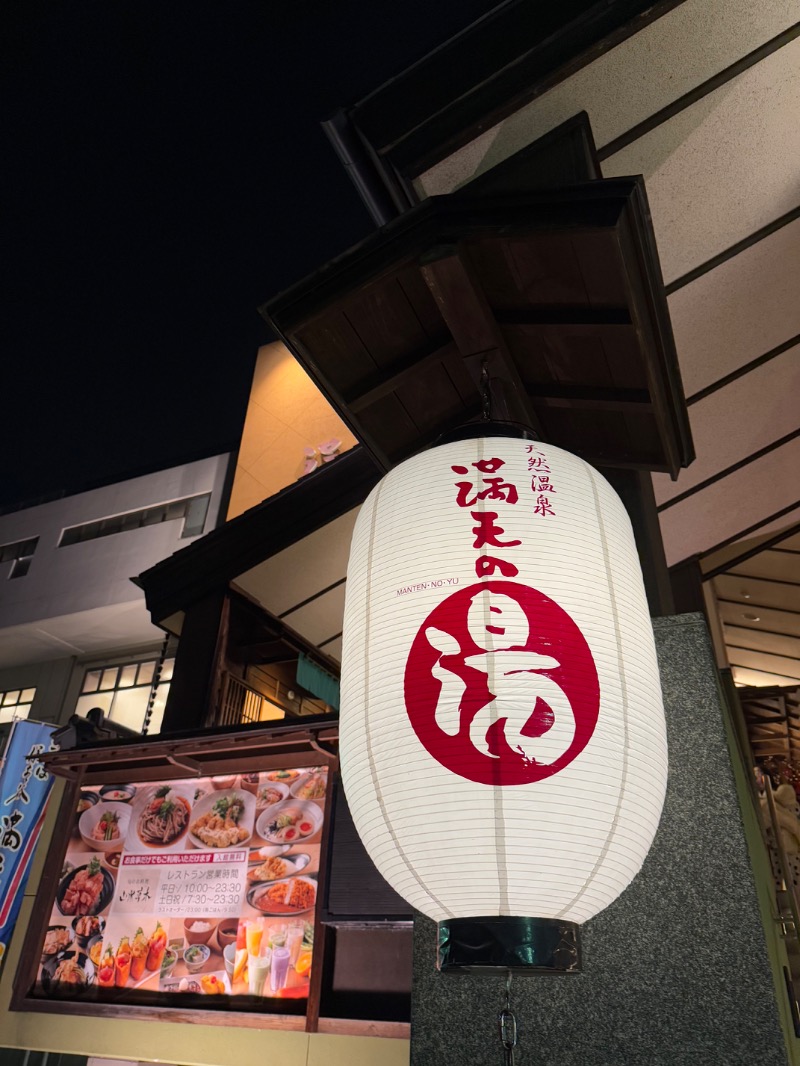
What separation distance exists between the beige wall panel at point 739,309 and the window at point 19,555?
21.7m

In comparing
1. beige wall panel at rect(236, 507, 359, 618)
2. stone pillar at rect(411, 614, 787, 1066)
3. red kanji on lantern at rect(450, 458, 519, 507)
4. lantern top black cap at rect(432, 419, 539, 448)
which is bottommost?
stone pillar at rect(411, 614, 787, 1066)

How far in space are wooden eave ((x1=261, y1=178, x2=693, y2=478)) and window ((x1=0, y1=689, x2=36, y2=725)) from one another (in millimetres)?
20681

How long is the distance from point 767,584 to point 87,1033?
A: 9.13 meters

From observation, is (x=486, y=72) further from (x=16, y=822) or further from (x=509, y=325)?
(x=16, y=822)

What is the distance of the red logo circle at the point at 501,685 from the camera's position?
2117 mm

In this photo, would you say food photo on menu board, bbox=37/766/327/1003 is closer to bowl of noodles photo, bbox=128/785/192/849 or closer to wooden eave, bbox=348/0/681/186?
bowl of noodles photo, bbox=128/785/192/849

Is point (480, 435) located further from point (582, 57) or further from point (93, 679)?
point (93, 679)

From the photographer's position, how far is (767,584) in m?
9.31

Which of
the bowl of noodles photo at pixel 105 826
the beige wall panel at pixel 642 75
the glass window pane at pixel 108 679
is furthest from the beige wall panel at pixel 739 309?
the glass window pane at pixel 108 679

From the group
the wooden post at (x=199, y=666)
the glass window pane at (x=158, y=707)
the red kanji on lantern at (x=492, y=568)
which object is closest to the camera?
the red kanji on lantern at (x=492, y=568)

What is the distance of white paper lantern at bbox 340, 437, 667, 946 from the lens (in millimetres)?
2090

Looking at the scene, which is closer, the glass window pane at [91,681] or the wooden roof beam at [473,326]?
the wooden roof beam at [473,326]

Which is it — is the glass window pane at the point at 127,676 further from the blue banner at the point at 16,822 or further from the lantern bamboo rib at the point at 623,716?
the lantern bamboo rib at the point at 623,716

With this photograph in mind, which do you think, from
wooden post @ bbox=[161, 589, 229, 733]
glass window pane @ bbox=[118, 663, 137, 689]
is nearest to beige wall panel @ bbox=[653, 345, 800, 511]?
wooden post @ bbox=[161, 589, 229, 733]
